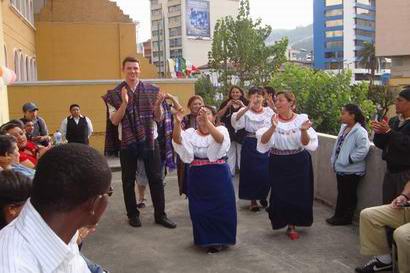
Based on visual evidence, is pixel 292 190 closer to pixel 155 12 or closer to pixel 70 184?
pixel 70 184

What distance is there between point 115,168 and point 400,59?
51117 millimetres

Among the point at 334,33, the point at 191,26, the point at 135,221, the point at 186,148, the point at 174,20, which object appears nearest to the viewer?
the point at 186,148

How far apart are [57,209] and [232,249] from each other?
3.86 m

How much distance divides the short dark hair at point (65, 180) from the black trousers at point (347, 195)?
188 inches

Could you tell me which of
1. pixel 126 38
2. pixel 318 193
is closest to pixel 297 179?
pixel 318 193

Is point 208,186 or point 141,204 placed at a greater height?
point 208,186

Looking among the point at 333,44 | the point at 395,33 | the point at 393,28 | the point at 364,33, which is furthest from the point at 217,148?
the point at 364,33

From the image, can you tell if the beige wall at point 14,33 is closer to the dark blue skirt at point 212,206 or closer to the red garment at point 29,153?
the red garment at point 29,153

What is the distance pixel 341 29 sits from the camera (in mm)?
108188

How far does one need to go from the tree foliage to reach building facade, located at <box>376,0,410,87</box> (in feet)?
146

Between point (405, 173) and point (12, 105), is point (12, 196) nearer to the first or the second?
point (405, 173)

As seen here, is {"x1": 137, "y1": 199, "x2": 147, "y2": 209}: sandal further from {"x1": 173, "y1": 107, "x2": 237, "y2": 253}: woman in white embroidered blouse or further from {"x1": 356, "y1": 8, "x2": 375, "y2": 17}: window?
{"x1": 356, "y1": 8, "x2": 375, "y2": 17}: window

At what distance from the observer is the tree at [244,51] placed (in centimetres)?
2598

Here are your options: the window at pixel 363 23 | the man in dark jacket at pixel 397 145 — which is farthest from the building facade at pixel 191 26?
the man in dark jacket at pixel 397 145
